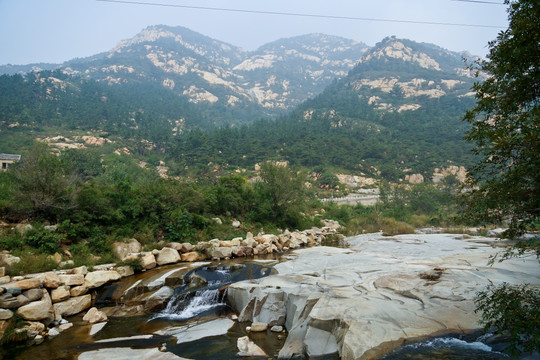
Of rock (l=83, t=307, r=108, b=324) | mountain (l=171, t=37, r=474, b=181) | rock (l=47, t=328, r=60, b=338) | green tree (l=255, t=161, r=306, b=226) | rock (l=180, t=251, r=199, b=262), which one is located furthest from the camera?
mountain (l=171, t=37, r=474, b=181)

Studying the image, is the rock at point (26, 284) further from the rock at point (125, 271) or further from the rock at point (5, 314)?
the rock at point (125, 271)

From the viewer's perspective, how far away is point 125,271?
13.0 metres

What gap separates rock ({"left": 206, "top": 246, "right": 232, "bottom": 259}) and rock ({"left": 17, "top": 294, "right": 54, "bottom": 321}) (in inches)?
308

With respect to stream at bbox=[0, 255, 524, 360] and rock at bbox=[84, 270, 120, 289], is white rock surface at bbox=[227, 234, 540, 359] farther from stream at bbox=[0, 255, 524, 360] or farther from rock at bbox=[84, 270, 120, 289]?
rock at bbox=[84, 270, 120, 289]

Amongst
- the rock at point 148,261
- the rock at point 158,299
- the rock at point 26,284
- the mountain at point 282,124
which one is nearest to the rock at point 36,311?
the rock at point 26,284

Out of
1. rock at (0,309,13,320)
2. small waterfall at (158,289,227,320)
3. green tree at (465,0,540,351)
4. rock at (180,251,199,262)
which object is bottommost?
rock at (180,251,199,262)

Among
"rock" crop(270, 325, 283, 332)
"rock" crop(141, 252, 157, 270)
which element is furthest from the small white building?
"rock" crop(270, 325, 283, 332)

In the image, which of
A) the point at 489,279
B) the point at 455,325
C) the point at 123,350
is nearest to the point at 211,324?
the point at 123,350

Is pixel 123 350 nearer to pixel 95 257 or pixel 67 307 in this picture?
pixel 67 307

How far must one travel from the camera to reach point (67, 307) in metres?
9.95

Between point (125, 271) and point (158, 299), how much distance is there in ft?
10.6

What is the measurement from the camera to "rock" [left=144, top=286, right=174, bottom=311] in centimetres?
1055

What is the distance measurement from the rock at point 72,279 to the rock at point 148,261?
307cm

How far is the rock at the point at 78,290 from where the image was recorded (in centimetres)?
1054
